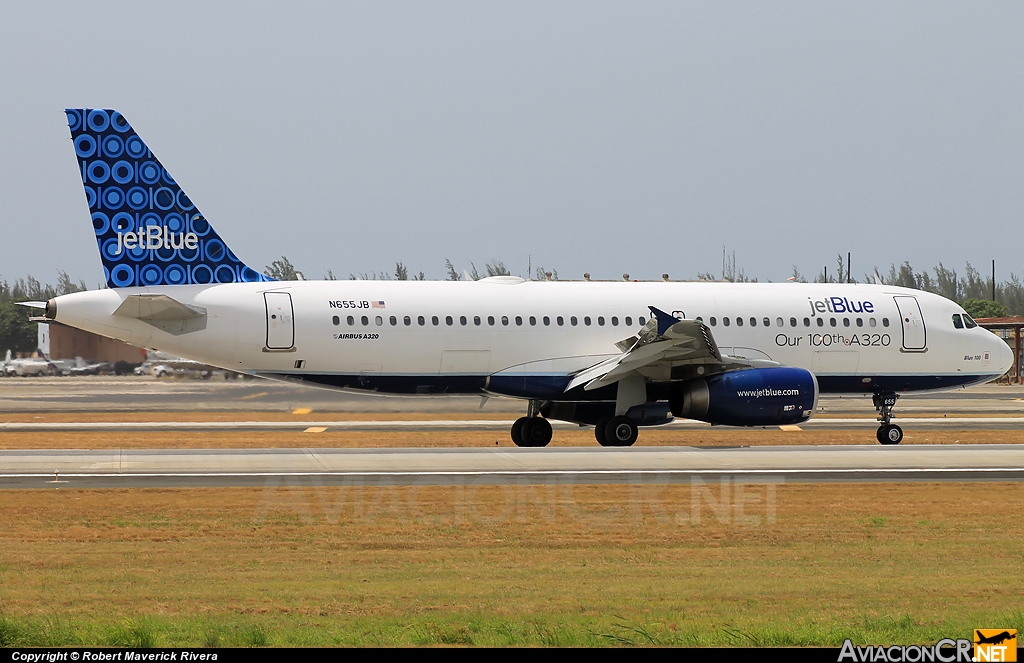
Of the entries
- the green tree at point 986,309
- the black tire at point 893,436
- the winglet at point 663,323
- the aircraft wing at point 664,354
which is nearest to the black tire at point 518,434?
the aircraft wing at point 664,354

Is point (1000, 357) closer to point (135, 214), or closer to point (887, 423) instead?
point (887, 423)

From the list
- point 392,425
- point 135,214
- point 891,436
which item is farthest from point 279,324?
point 891,436

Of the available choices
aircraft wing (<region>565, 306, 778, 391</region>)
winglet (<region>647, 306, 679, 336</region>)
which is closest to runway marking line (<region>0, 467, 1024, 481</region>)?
aircraft wing (<region>565, 306, 778, 391</region>)

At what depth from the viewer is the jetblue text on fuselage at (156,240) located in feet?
80.6

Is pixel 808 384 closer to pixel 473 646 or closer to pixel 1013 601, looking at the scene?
pixel 1013 601

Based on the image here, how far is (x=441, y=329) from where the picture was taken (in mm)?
25328

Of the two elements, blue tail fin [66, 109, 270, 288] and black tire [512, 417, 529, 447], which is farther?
black tire [512, 417, 529, 447]

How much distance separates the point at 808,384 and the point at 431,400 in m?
9.50

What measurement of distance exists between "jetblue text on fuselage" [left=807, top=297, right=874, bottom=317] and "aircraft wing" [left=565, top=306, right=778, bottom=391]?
3.53 m

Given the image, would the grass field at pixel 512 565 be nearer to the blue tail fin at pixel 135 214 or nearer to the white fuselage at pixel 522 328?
the white fuselage at pixel 522 328

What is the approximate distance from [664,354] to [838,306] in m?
6.41

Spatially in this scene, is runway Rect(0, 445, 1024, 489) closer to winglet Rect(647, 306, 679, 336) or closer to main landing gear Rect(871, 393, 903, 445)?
winglet Rect(647, 306, 679, 336)

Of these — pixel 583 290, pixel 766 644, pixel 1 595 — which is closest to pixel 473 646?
pixel 766 644

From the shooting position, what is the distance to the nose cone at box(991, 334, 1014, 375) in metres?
29.3
